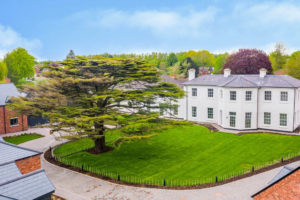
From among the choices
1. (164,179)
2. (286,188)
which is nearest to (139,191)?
(164,179)

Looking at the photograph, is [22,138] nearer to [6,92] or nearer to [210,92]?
[6,92]

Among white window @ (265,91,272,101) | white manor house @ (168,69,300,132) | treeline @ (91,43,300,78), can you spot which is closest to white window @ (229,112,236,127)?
white manor house @ (168,69,300,132)

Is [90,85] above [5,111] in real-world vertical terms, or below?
above

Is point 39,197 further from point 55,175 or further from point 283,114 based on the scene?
point 283,114

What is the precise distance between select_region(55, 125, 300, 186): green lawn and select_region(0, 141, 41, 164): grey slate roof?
26.2 feet

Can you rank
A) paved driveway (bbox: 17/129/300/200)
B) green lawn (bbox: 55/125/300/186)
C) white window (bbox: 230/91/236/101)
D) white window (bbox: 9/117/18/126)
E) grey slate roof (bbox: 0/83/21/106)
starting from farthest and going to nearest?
1. white window (bbox: 9/117/18/126)
2. grey slate roof (bbox: 0/83/21/106)
3. white window (bbox: 230/91/236/101)
4. green lawn (bbox: 55/125/300/186)
5. paved driveway (bbox: 17/129/300/200)

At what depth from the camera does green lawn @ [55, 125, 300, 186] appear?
18250 millimetres

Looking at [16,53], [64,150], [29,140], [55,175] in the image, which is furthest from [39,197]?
[16,53]

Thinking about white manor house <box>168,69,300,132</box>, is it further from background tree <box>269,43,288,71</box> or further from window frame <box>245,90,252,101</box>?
background tree <box>269,43,288,71</box>

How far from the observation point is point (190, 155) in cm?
2155

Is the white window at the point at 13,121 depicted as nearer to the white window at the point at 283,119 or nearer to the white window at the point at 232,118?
the white window at the point at 232,118

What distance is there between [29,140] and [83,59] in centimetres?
1373

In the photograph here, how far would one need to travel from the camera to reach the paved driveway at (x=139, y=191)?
14.4 meters

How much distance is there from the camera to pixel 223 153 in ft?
72.7
